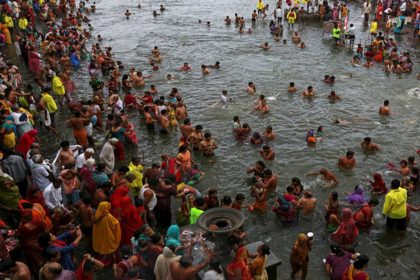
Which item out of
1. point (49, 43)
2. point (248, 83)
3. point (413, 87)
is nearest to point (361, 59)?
point (413, 87)

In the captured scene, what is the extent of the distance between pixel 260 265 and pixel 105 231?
311 cm

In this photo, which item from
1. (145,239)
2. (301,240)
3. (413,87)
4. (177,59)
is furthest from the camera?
(177,59)

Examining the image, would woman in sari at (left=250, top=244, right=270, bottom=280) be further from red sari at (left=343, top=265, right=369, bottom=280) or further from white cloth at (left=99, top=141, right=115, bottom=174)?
white cloth at (left=99, top=141, right=115, bottom=174)

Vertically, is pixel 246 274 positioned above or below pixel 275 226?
above

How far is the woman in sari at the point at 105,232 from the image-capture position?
796 centimetres

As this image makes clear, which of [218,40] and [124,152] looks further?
[218,40]

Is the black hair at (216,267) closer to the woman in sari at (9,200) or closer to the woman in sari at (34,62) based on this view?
the woman in sari at (9,200)

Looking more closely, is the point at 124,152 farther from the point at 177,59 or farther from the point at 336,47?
the point at 336,47

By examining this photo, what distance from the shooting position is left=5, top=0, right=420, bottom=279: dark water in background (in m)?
10.5

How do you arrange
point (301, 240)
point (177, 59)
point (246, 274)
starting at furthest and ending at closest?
point (177, 59) < point (301, 240) < point (246, 274)

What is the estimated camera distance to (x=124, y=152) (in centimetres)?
1381

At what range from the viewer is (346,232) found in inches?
378

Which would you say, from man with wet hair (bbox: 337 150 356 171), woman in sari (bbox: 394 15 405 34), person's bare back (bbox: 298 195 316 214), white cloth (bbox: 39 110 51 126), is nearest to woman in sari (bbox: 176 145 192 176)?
person's bare back (bbox: 298 195 316 214)

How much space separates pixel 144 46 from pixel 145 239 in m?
23.2
